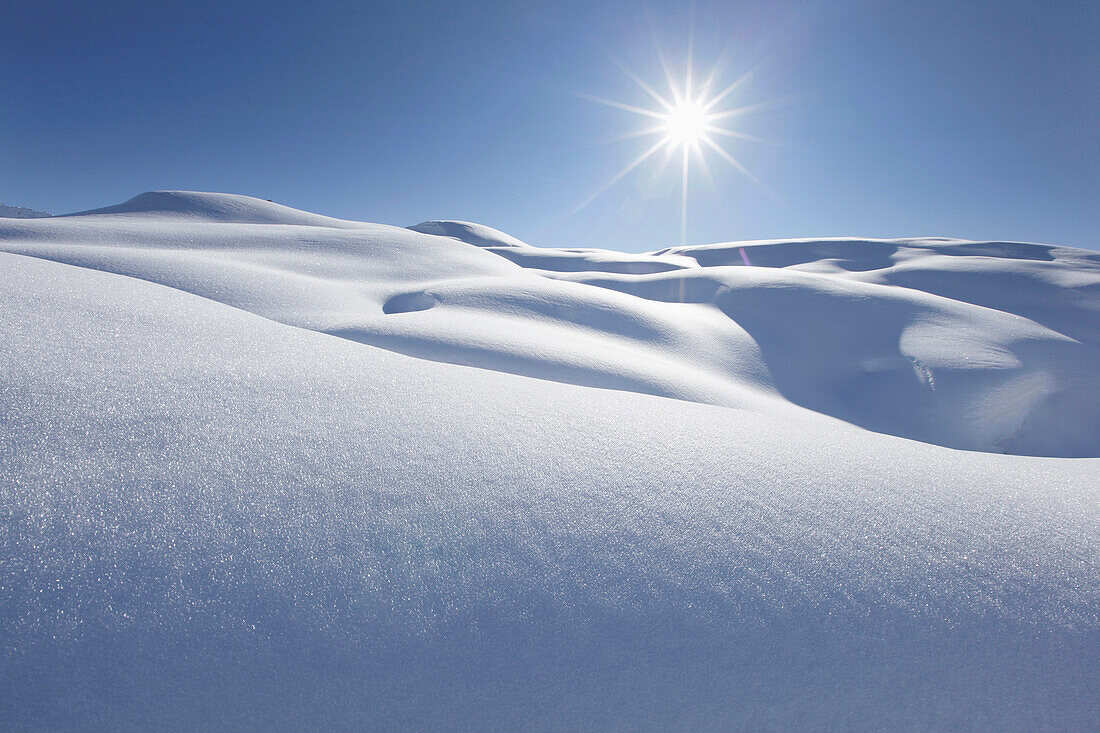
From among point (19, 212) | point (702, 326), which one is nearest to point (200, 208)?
point (702, 326)

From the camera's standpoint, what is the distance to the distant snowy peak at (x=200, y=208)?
8180mm

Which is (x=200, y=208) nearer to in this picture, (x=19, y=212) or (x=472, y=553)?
(x=472, y=553)

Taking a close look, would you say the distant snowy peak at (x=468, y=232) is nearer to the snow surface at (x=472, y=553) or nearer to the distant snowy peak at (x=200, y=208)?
Result: the distant snowy peak at (x=200, y=208)

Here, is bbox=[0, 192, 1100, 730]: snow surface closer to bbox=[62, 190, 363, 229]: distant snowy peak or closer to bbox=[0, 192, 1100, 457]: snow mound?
bbox=[0, 192, 1100, 457]: snow mound

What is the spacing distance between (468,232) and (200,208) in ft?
38.9

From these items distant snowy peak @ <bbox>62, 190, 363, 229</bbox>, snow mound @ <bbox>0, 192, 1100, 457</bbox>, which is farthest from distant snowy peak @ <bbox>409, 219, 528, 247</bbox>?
snow mound @ <bbox>0, 192, 1100, 457</bbox>

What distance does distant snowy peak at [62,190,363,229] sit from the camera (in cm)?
818

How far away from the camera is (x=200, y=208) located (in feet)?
27.9

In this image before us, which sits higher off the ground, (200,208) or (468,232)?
(468,232)

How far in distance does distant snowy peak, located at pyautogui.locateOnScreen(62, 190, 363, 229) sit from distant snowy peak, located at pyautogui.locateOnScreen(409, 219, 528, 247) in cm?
963

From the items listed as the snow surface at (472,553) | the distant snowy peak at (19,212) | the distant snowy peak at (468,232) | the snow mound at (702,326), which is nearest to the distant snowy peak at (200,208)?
the snow mound at (702,326)

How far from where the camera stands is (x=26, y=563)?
745 millimetres

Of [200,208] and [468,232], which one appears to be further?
[468,232]

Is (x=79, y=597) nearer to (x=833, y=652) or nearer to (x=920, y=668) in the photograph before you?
(x=833, y=652)
